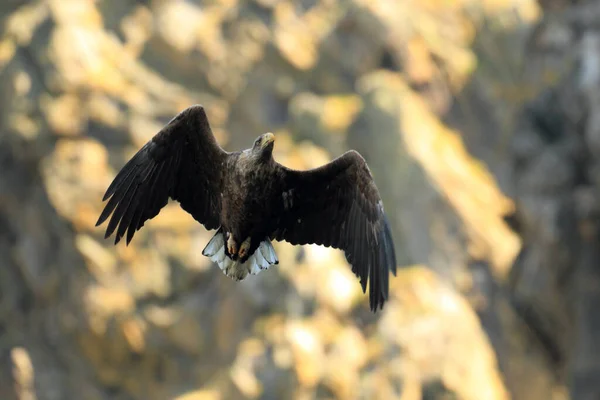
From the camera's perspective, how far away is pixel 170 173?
791 centimetres

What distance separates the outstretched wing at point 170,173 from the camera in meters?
7.72

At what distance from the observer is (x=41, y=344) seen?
1484 centimetres

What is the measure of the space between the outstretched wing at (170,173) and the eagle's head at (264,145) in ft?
1.39

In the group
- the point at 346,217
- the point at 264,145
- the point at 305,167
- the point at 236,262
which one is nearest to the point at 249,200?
the point at 264,145

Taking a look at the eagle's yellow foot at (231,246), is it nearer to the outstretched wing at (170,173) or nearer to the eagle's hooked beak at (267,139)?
the outstretched wing at (170,173)

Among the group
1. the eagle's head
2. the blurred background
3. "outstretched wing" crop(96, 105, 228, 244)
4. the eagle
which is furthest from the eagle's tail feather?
the blurred background

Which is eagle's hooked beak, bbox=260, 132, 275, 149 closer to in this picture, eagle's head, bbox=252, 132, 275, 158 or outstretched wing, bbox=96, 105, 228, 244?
eagle's head, bbox=252, 132, 275, 158

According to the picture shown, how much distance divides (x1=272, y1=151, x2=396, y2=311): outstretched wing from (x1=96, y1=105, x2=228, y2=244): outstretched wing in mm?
610

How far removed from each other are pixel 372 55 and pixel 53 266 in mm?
5539

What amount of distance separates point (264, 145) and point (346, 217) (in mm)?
1215

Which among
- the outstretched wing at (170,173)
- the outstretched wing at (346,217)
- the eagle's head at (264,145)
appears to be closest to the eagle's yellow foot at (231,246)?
the outstretched wing at (170,173)

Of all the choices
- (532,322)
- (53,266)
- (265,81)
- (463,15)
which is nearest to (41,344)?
(53,266)

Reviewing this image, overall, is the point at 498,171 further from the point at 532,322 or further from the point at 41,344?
the point at 41,344

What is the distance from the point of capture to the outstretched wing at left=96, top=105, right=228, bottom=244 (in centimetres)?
772
